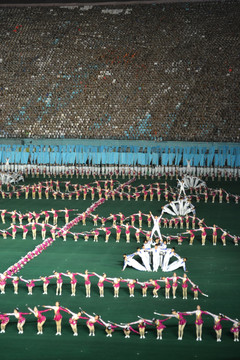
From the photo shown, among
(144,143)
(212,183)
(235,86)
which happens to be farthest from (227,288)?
(235,86)

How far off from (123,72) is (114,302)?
3769cm

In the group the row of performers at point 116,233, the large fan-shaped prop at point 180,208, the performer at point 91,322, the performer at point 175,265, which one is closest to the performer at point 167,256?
the performer at point 175,265

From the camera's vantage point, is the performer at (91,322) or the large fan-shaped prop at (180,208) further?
the large fan-shaped prop at (180,208)

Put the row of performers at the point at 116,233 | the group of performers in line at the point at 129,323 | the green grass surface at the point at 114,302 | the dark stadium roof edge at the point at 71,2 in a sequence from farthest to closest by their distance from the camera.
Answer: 1. the dark stadium roof edge at the point at 71,2
2. the row of performers at the point at 116,233
3. the group of performers in line at the point at 129,323
4. the green grass surface at the point at 114,302

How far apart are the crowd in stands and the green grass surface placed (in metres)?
20.5

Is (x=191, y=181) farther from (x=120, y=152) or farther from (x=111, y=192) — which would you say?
(x=120, y=152)

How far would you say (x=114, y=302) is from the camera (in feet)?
71.1

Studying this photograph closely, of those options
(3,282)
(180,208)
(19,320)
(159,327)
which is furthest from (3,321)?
(180,208)

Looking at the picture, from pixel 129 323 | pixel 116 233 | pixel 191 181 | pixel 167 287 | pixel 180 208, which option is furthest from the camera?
pixel 191 181

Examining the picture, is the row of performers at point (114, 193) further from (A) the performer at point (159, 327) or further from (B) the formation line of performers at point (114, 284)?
(A) the performer at point (159, 327)

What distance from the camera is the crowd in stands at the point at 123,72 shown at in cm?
5238

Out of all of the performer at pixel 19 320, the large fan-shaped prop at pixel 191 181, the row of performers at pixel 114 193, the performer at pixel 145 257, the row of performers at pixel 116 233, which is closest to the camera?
the performer at pixel 19 320

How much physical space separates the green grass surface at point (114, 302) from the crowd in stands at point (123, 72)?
809 inches

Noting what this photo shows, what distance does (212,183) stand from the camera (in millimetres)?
44844
